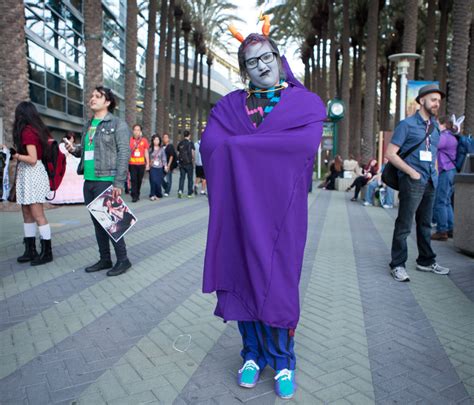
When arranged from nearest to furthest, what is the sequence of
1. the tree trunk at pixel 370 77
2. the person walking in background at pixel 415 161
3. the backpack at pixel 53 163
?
the person walking in background at pixel 415 161 < the backpack at pixel 53 163 < the tree trunk at pixel 370 77

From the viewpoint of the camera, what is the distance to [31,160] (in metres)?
5.17

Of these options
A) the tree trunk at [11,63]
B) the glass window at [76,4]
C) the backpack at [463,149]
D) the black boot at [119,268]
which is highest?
the glass window at [76,4]

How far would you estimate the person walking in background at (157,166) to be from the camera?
12.7 metres

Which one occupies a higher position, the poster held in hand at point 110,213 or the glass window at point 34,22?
the glass window at point 34,22

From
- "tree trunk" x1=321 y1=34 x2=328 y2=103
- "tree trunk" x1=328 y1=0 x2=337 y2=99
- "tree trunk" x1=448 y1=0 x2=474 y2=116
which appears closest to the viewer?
"tree trunk" x1=448 y1=0 x2=474 y2=116

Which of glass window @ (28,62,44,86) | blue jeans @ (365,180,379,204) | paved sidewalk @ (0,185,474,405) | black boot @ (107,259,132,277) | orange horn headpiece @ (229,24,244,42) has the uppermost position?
glass window @ (28,62,44,86)

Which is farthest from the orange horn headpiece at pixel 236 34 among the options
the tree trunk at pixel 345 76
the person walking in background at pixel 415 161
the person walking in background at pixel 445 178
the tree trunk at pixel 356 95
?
the tree trunk at pixel 356 95

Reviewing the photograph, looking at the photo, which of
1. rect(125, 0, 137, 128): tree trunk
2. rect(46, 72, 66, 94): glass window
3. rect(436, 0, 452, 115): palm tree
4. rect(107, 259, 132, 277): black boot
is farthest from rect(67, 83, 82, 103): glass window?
rect(107, 259, 132, 277): black boot

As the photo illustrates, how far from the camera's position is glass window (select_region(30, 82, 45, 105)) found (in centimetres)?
1900

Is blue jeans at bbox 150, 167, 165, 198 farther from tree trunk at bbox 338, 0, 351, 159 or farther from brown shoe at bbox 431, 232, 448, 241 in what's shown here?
tree trunk at bbox 338, 0, 351, 159

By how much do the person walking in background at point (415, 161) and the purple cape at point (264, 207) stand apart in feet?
8.90

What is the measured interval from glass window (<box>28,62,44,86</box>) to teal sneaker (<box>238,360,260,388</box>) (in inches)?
758

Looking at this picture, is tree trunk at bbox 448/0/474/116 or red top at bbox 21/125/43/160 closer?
red top at bbox 21/125/43/160

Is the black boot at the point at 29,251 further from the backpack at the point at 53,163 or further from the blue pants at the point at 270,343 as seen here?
the blue pants at the point at 270,343
